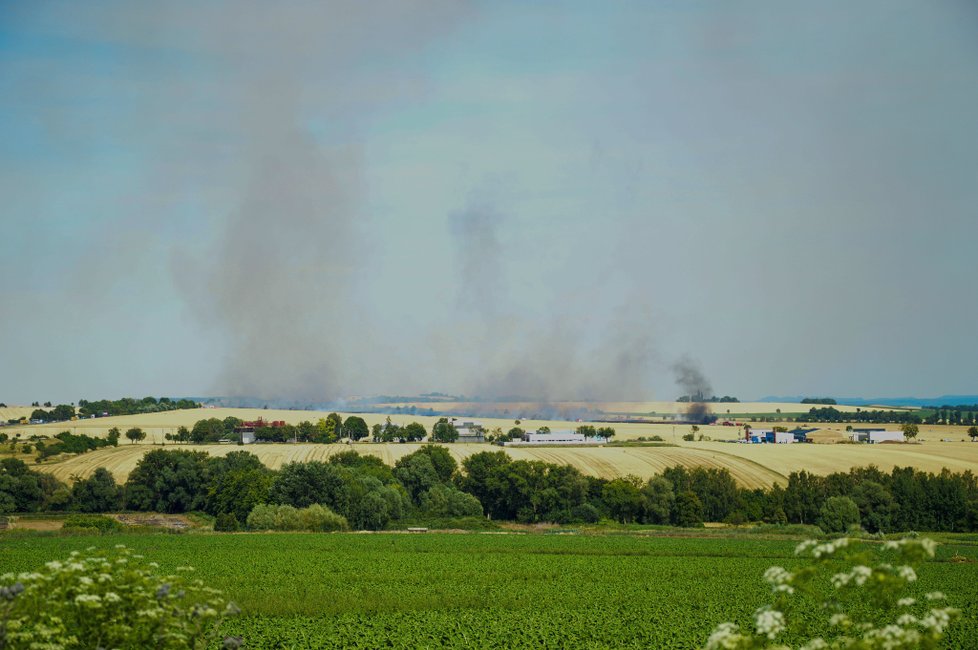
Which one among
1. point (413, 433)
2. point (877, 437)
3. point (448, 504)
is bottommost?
point (448, 504)

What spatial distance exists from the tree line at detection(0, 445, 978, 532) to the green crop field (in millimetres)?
16481

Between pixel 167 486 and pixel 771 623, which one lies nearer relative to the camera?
pixel 771 623

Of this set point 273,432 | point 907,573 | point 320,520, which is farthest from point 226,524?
point 273,432

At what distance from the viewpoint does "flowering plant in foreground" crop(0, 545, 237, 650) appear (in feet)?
47.6

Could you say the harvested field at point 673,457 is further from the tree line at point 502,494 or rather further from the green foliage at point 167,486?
the tree line at point 502,494

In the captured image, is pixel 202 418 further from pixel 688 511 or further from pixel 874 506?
pixel 874 506

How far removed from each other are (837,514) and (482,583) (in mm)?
52827

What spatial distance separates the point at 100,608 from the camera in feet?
50.2

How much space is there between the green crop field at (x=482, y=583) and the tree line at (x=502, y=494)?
16481mm

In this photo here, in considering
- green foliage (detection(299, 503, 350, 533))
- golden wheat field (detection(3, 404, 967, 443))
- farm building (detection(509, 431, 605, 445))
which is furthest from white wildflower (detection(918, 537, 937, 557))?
golden wheat field (detection(3, 404, 967, 443))

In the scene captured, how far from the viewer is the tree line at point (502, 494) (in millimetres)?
85500

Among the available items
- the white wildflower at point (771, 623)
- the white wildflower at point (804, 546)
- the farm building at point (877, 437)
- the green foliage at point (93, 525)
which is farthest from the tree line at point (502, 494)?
the white wildflower at point (771, 623)

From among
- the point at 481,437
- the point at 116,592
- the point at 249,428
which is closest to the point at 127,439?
the point at 249,428

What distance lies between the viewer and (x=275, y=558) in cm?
5284
